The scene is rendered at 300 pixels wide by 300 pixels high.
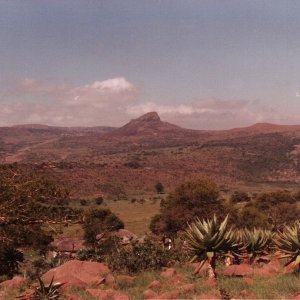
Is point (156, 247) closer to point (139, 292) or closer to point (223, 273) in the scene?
point (223, 273)

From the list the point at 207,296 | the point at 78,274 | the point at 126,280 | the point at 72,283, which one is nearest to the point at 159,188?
the point at 78,274

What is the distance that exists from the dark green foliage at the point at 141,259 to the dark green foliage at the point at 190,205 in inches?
762

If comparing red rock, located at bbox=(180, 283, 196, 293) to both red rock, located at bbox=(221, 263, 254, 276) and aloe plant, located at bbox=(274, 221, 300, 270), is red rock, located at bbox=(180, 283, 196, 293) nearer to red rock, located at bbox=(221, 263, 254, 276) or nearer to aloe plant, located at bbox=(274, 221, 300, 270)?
red rock, located at bbox=(221, 263, 254, 276)

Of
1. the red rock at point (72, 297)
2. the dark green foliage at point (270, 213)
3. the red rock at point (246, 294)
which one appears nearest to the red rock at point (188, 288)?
the red rock at point (246, 294)

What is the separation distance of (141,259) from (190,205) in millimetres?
21867

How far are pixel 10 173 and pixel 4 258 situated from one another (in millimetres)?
8925

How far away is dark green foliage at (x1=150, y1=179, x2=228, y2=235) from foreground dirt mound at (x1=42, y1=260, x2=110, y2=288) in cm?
2129

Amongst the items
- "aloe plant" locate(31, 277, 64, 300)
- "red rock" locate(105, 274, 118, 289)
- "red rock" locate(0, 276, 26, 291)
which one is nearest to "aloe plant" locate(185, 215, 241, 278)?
"red rock" locate(105, 274, 118, 289)

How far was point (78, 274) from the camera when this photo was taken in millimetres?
12367

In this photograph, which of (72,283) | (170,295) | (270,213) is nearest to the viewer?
(170,295)

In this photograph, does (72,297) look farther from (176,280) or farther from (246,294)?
(246,294)

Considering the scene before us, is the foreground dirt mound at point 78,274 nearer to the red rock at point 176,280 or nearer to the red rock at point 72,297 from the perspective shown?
the red rock at point 72,297

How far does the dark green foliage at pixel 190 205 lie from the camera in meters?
34.6

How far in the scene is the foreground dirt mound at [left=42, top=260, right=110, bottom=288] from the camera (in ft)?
37.1
